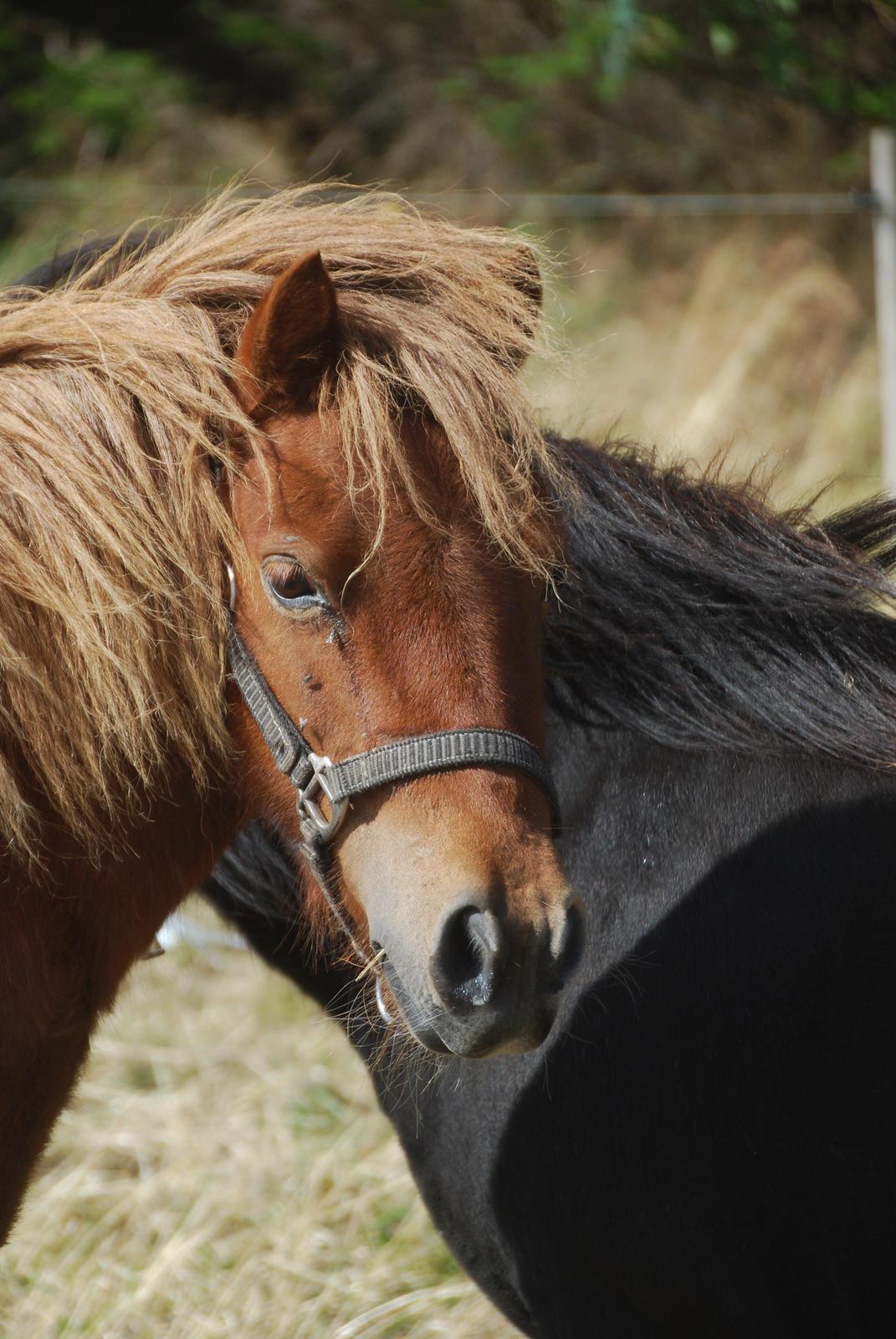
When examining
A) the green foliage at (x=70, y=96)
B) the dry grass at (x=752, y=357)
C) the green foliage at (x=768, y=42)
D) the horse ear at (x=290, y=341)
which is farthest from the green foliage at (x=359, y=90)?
the horse ear at (x=290, y=341)

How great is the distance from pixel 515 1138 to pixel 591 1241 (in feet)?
0.58

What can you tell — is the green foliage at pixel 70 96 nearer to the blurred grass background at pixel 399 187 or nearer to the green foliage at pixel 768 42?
the blurred grass background at pixel 399 187

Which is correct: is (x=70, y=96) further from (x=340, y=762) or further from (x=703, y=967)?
(x=703, y=967)

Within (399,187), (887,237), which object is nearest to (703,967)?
(887,237)

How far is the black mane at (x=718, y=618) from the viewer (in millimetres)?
1729

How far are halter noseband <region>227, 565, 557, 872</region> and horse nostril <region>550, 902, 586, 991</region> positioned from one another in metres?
0.17

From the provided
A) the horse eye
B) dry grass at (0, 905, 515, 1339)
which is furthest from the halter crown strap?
dry grass at (0, 905, 515, 1339)

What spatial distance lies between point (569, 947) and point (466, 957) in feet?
0.43

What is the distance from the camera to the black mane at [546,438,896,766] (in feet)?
5.67

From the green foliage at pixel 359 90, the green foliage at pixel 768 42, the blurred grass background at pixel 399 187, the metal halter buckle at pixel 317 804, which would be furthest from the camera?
the green foliage at pixel 359 90

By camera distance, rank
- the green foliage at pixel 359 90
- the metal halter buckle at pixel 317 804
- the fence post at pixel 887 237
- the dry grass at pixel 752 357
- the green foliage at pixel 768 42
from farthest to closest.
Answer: the green foliage at pixel 359 90, the dry grass at pixel 752 357, the fence post at pixel 887 237, the green foliage at pixel 768 42, the metal halter buckle at pixel 317 804

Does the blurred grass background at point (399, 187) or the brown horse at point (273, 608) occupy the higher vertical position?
the brown horse at point (273, 608)

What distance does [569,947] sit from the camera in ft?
4.52

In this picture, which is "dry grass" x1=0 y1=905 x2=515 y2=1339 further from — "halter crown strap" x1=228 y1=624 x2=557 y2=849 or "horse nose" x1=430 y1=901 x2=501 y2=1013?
"horse nose" x1=430 y1=901 x2=501 y2=1013
